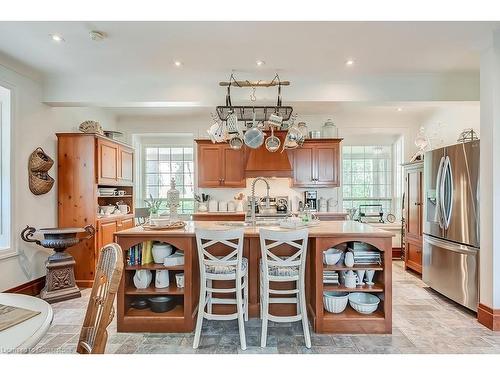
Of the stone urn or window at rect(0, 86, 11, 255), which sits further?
the stone urn

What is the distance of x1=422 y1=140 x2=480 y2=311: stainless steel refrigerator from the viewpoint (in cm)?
311

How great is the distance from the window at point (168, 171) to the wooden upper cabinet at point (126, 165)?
0.84 meters

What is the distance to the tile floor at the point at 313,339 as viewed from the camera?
247cm

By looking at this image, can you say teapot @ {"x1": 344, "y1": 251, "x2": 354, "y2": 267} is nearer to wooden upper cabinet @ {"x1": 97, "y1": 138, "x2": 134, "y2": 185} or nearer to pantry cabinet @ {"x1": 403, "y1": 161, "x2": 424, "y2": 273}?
pantry cabinet @ {"x1": 403, "y1": 161, "x2": 424, "y2": 273}

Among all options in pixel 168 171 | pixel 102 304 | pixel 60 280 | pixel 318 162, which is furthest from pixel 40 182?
pixel 318 162

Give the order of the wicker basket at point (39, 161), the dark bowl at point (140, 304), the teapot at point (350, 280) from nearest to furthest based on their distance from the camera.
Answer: the teapot at point (350, 280), the dark bowl at point (140, 304), the wicker basket at point (39, 161)

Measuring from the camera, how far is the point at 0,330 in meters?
1.18

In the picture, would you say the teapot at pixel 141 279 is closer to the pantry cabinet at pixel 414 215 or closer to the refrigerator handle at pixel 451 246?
the refrigerator handle at pixel 451 246

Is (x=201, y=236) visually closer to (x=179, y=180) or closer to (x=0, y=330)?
(x=0, y=330)

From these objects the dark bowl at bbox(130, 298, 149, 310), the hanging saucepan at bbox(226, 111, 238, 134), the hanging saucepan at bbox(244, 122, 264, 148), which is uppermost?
the hanging saucepan at bbox(226, 111, 238, 134)

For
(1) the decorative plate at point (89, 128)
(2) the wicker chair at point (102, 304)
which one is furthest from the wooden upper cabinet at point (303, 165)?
(2) the wicker chair at point (102, 304)

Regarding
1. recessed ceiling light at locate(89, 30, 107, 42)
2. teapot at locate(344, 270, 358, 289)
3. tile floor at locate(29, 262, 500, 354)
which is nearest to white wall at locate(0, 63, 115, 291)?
tile floor at locate(29, 262, 500, 354)

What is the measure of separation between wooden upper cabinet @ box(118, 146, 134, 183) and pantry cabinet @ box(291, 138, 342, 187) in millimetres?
2896
